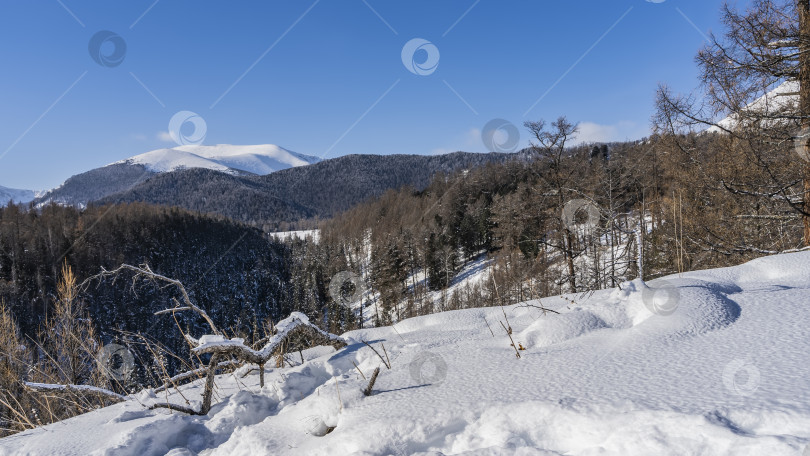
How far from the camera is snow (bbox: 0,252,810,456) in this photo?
1403 mm

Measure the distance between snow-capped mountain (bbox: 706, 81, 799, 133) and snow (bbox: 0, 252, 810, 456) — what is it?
12.3 feet

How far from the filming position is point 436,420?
1.81m

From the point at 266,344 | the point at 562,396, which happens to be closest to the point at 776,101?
the point at 562,396

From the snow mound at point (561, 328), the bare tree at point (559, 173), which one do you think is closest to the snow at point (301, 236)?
the bare tree at point (559, 173)

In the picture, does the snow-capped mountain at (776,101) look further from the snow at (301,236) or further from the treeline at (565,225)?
the snow at (301,236)

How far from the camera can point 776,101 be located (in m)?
6.01

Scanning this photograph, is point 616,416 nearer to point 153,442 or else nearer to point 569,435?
point 569,435

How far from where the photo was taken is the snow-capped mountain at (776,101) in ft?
19.0

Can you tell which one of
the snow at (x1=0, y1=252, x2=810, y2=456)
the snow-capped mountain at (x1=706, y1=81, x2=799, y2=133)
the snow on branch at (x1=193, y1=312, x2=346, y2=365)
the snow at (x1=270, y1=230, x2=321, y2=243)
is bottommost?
→ the snow at (x1=0, y1=252, x2=810, y2=456)

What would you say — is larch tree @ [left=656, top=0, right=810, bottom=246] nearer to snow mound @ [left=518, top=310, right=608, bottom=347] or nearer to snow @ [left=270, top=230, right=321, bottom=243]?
snow mound @ [left=518, top=310, right=608, bottom=347]

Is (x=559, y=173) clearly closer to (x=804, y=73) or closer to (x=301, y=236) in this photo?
(x=804, y=73)

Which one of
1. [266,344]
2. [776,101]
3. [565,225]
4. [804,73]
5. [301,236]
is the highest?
[301,236]

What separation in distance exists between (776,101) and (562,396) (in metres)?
7.29

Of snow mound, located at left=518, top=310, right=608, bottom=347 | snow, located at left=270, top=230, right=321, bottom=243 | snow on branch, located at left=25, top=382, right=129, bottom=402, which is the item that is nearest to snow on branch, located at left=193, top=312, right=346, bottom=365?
snow on branch, located at left=25, top=382, right=129, bottom=402
